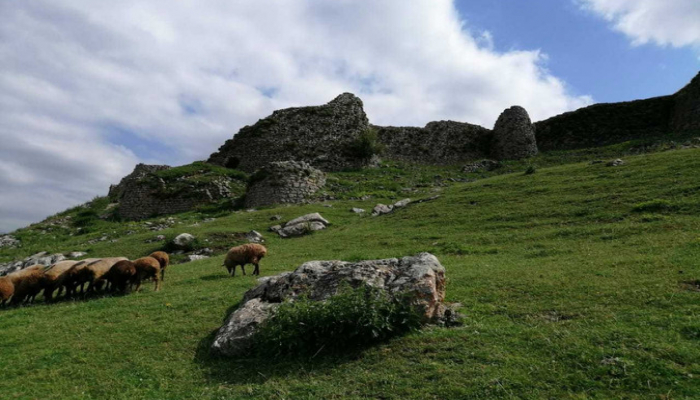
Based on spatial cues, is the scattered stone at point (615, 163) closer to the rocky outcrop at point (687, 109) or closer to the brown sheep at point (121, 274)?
the rocky outcrop at point (687, 109)

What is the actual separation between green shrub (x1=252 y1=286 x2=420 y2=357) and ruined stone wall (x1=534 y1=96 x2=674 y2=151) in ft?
147

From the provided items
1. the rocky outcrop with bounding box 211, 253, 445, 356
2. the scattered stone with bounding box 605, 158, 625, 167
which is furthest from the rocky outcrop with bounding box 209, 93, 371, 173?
the rocky outcrop with bounding box 211, 253, 445, 356

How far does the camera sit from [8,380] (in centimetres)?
682

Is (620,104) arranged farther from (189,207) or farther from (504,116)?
(189,207)

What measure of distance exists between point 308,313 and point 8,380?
201 inches

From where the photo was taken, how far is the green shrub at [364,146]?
129 ft

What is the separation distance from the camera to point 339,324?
677cm

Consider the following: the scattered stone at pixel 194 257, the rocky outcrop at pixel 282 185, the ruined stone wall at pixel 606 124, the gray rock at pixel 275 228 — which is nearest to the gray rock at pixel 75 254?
the scattered stone at pixel 194 257

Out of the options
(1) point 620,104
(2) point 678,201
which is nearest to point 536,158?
(1) point 620,104

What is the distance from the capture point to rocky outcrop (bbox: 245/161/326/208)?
30.1 meters

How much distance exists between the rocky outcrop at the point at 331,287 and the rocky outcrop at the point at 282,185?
2147 cm

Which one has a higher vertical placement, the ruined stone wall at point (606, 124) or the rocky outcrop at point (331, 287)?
the ruined stone wall at point (606, 124)

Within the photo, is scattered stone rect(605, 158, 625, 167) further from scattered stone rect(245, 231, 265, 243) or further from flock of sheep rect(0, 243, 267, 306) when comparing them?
flock of sheep rect(0, 243, 267, 306)

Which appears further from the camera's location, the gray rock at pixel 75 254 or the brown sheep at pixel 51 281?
the gray rock at pixel 75 254
